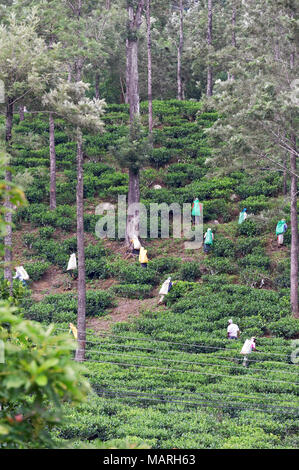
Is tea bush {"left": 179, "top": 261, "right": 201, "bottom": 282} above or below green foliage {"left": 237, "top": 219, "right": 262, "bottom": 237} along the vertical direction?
below

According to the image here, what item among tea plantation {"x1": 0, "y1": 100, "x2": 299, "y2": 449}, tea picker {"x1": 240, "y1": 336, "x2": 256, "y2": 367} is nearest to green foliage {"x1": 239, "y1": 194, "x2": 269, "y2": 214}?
tea plantation {"x1": 0, "y1": 100, "x2": 299, "y2": 449}

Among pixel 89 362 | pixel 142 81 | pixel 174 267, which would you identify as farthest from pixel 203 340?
pixel 142 81

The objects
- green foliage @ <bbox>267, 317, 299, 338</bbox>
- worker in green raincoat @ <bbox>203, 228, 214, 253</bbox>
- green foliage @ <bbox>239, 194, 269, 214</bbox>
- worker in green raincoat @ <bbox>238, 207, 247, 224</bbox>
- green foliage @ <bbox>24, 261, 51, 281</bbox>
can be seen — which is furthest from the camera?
green foliage @ <bbox>239, 194, 269, 214</bbox>

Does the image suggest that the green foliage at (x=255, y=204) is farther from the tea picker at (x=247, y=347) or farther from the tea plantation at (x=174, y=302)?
the tea picker at (x=247, y=347)

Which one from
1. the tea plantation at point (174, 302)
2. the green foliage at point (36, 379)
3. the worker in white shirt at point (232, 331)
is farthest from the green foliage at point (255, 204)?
the green foliage at point (36, 379)

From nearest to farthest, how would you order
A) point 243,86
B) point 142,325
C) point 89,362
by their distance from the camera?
point 89,362 < point 142,325 < point 243,86

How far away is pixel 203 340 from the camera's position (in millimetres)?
15773

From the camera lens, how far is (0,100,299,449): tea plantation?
11727 millimetres

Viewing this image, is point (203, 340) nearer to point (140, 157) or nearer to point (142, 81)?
point (140, 157)

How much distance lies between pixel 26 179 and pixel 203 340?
561cm

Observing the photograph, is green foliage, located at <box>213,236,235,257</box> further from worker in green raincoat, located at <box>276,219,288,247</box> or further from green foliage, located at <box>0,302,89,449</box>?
green foliage, located at <box>0,302,89,449</box>

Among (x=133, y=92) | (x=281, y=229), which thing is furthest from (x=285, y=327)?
(x=133, y=92)

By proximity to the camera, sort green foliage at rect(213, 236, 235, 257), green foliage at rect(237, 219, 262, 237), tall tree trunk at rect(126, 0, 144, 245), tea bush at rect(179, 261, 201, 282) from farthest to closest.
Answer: green foliage at rect(237, 219, 262, 237)
tall tree trunk at rect(126, 0, 144, 245)
green foliage at rect(213, 236, 235, 257)
tea bush at rect(179, 261, 201, 282)

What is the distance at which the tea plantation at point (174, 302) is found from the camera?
11727 millimetres
